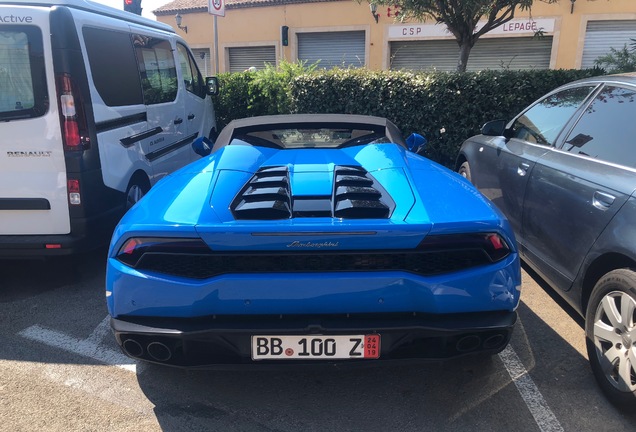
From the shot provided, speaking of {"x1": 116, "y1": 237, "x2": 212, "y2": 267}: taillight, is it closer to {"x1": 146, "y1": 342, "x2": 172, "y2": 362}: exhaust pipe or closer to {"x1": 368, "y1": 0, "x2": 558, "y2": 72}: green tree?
{"x1": 146, "y1": 342, "x2": 172, "y2": 362}: exhaust pipe

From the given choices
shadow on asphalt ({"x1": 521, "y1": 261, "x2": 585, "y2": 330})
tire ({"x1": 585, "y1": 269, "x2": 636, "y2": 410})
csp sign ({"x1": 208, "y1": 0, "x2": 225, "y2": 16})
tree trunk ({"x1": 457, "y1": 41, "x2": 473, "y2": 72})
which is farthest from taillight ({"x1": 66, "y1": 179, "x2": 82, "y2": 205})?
csp sign ({"x1": 208, "y1": 0, "x2": 225, "y2": 16})

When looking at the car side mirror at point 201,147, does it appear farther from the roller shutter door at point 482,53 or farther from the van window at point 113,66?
the roller shutter door at point 482,53

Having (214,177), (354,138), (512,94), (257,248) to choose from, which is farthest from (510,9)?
(257,248)

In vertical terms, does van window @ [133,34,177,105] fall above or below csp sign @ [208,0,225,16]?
below

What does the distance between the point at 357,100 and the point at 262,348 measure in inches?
242

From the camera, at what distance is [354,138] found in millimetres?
3656

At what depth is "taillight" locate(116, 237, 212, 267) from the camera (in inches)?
85.5

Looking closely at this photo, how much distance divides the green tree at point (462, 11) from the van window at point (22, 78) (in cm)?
535

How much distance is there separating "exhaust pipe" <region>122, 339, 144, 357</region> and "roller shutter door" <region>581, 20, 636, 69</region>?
57.5 feet

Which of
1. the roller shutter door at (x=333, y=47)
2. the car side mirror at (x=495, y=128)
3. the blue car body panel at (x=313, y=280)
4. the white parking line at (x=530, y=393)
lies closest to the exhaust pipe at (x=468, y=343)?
the blue car body panel at (x=313, y=280)

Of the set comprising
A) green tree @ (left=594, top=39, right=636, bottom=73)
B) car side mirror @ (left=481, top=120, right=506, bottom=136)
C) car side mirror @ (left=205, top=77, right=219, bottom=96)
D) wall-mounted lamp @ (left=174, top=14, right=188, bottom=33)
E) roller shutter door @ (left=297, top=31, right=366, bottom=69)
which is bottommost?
car side mirror @ (left=481, top=120, right=506, bottom=136)

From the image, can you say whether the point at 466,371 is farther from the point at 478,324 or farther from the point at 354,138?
the point at 354,138

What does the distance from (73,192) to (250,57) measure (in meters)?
18.9

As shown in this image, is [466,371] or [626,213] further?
[466,371]
